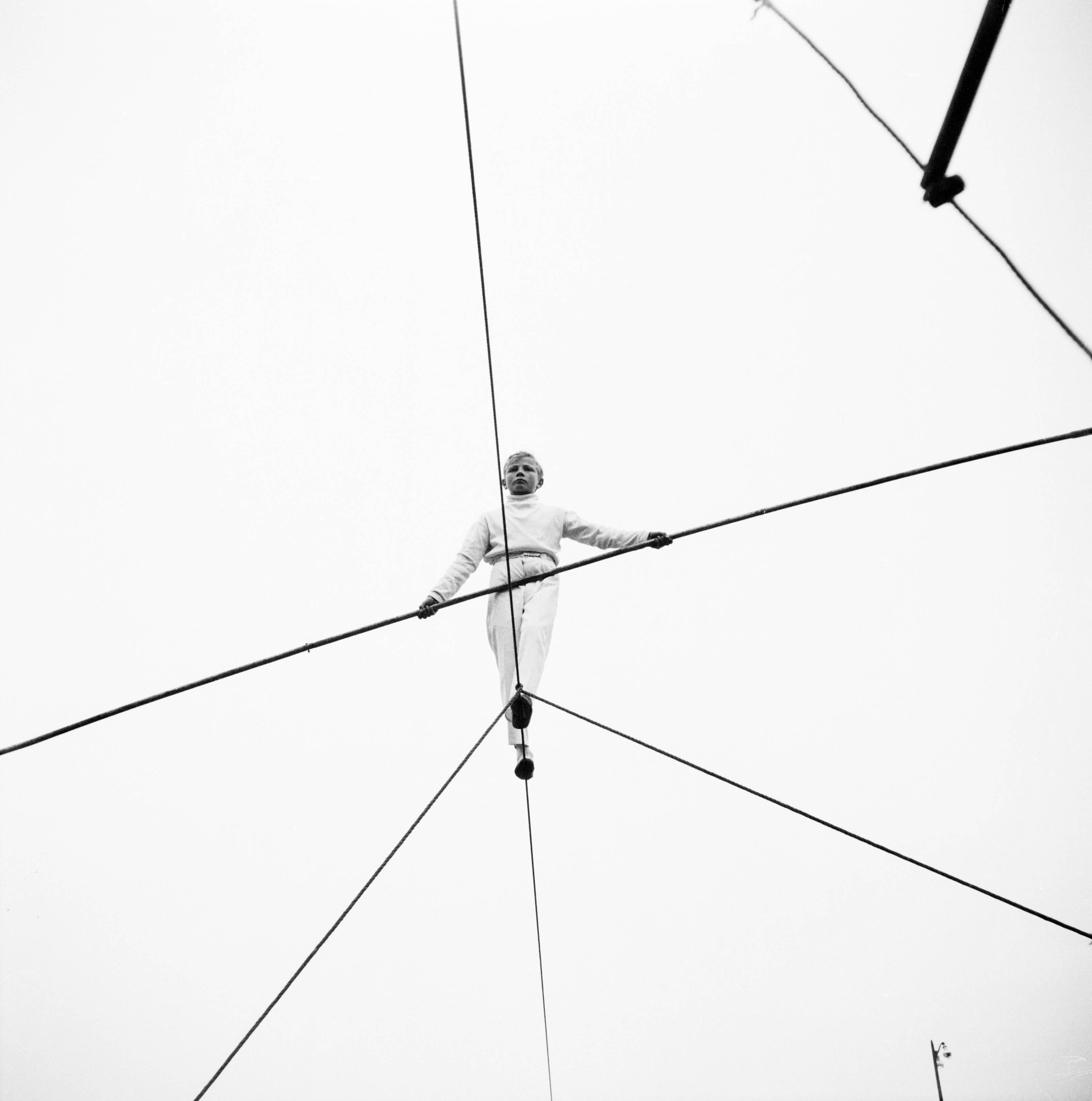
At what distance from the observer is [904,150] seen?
8.12 ft

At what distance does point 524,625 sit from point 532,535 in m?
0.53

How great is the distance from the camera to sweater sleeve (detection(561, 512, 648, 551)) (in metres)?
3.60

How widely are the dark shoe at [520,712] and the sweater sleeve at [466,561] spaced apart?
1.80 ft

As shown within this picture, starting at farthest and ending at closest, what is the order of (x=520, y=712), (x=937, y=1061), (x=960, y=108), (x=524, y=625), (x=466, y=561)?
(x=937, y=1061), (x=466, y=561), (x=524, y=625), (x=520, y=712), (x=960, y=108)

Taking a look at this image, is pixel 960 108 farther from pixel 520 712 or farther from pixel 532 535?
pixel 520 712

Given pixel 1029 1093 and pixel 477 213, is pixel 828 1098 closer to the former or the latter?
pixel 1029 1093

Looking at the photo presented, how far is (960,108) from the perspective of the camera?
1.97 metres

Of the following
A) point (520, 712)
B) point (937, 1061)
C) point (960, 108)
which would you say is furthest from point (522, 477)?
point (937, 1061)

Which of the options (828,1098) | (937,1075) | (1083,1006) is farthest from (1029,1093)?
(937,1075)

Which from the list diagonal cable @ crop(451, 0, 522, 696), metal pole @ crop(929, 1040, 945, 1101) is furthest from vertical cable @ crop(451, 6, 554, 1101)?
metal pole @ crop(929, 1040, 945, 1101)

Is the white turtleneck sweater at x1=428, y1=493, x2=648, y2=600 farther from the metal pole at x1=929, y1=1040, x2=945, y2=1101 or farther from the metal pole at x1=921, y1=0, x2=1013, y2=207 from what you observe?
the metal pole at x1=929, y1=1040, x2=945, y2=1101

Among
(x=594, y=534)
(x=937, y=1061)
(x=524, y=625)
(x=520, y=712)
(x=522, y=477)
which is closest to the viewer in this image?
(x=520, y=712)

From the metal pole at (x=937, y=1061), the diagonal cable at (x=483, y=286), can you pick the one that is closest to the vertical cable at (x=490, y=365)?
the diagonal cable at (x=483, y=286)

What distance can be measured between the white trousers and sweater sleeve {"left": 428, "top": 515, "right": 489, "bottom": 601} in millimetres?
159
